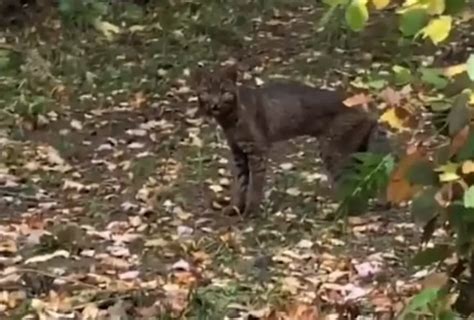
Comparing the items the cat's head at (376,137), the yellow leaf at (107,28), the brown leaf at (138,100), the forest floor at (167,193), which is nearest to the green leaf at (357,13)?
the forest floor at (167,193)

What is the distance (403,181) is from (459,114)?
26 cm

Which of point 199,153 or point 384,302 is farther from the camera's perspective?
point 199,153

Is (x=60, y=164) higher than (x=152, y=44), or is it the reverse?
(x=152, y=44)

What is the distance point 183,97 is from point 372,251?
3388 mm

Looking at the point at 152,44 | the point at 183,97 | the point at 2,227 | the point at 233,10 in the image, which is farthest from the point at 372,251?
the point at 233,10

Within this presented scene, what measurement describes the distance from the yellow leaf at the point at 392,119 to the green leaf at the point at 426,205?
14 centimetres

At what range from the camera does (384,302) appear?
476 centimetres

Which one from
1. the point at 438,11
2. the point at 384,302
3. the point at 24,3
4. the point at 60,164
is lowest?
the point at 384,302

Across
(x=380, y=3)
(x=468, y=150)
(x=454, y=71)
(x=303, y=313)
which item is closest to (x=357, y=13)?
(x=380, y=3)

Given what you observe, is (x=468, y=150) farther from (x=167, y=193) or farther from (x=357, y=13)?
(x=167, y=193)

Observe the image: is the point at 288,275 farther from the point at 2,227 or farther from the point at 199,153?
the point at 199,153

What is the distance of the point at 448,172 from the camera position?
7.27ft

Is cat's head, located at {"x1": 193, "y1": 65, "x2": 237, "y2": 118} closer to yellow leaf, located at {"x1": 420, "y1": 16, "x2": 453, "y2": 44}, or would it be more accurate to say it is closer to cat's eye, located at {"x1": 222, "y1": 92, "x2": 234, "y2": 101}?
cat's eye, located at {"x1": 222, "y1": 92, "x2": 234, "y2": 101}

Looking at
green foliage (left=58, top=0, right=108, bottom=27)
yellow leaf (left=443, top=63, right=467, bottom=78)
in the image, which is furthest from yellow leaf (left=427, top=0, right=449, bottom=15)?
green foliage (left=58, top=0, right=108, bottom=27)
